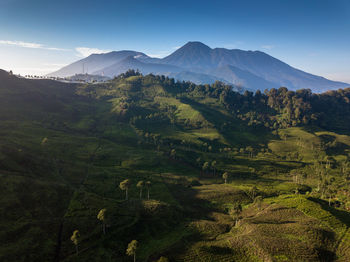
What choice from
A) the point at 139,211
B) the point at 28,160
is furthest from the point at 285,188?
the point at 28,160

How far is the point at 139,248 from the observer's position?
255 ft

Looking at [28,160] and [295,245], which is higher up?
[28,160]

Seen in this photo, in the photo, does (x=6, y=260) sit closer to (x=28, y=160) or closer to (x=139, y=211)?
(x=139, y=211)

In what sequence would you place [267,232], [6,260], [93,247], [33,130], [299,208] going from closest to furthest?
[6,260]
[93,247]
[267,232]
[299,208]
[33,130]

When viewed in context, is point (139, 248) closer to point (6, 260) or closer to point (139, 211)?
point (139, 211)

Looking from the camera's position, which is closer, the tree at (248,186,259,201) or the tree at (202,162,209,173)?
the tree at (248,186,259,201)

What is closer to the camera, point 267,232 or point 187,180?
point 267,232

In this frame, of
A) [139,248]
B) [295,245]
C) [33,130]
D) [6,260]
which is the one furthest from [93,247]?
[33,130]

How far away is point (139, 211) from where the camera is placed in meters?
99.5

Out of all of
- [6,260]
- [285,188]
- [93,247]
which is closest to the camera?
[6,260]

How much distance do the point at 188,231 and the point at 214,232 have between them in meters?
11.8

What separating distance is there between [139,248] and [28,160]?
9152cm

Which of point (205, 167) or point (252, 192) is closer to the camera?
point (252, 192)

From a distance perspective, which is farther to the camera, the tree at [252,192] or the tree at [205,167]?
the tree at [205,167]
